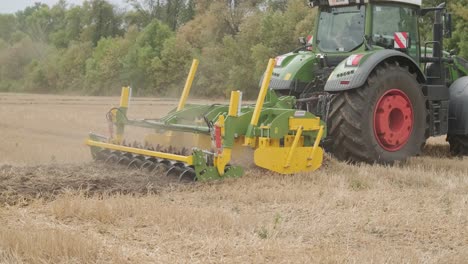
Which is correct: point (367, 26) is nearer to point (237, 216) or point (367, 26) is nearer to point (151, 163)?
point (151, 163)

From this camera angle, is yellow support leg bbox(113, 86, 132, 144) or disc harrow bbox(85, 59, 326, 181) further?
yellow support leg bbox(113, 86, 132, 144)

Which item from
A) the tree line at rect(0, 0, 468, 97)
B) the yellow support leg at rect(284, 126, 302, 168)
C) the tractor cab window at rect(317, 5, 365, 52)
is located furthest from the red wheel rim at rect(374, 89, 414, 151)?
the tree line at rect(0, 0, 468, 97)

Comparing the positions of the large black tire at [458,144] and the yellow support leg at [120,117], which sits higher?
→ the yellow support leg at [120,117]

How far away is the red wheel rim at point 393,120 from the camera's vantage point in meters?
7.04

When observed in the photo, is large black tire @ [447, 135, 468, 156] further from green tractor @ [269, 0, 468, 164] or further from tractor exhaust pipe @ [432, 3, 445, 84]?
tractor exhaust pipe @ [432, 3, 445, 84]

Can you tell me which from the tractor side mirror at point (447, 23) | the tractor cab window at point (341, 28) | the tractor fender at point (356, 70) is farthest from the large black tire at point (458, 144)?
the tractor cab window at point (341, 28)

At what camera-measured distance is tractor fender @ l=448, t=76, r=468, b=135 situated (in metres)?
7.99

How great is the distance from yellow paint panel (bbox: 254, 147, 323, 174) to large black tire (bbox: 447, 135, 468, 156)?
303 centimetres

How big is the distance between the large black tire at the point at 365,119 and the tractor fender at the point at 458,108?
1107mm

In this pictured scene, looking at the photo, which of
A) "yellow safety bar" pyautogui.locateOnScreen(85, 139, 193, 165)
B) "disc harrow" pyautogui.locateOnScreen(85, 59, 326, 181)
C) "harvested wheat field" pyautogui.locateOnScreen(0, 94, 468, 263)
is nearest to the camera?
"harvested wheat field" pyautogui.locateOnScreen(0, 94, 468, 263)

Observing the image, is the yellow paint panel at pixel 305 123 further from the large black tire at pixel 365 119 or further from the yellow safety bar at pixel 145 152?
the yellow safety bar at pixel 145 152

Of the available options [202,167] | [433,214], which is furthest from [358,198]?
[202,167]

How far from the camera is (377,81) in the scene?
6957 mm

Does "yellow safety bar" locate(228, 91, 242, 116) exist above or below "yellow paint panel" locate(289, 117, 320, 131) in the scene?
above
